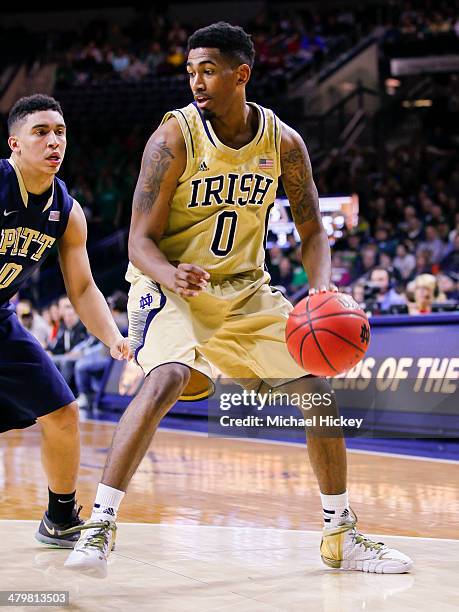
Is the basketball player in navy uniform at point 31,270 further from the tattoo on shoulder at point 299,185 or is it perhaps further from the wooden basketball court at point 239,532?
the tattoo on shoulder at point 299,185

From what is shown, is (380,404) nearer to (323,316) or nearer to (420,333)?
(420,333)

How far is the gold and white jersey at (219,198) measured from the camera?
3.70m

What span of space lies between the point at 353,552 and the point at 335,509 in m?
0.18

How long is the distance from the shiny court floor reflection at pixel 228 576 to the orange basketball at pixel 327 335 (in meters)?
0.78

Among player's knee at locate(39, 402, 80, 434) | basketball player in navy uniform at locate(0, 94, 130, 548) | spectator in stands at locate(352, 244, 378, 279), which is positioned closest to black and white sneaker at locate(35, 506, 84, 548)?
basketball player in navy uniform at locate(0, 94, 130, 548)

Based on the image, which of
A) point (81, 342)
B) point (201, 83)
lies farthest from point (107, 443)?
point (201, 83)

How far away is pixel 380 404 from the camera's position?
7.68 m

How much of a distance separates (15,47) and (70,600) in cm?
1965

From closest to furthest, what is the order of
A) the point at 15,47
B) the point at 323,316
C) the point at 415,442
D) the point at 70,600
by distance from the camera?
1. the point at 70,600
2. the point at 323,316
3. the point at 415,442
4. the point at 15,47

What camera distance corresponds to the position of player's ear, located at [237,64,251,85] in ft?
12.2

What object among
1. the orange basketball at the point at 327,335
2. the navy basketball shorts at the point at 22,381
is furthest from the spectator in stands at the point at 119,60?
the orange basketball at the point at 327,335

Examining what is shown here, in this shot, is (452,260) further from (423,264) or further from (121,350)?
(121,350)

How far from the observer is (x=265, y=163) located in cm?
383

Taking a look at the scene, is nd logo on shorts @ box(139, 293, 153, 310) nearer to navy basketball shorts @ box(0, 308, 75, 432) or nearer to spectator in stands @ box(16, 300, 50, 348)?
navy basketball shorts @ box(0, 308, 75, 432)
